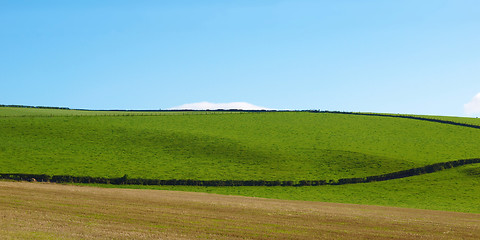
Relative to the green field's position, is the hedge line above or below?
below

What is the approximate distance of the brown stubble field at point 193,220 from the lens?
82.4 feet

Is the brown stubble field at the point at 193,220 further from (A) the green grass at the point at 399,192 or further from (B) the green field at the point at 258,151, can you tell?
(B) the green field at the point at 258,151

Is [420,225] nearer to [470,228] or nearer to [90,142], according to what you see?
[470,228]

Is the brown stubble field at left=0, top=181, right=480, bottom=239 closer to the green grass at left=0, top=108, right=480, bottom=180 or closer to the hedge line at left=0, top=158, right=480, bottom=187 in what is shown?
the hedge line at left=0, top=158, right=480, bottom=187

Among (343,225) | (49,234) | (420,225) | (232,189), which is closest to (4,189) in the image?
(49,234)

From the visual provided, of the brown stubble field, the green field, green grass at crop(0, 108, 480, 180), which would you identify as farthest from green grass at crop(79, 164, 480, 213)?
the brown stubble field

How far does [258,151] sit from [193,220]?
38.1 meters

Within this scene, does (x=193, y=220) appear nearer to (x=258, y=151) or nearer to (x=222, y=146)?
(x=258, y=151)

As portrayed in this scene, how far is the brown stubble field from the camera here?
25.1 metres

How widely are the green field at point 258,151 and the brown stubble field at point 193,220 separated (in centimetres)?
1214

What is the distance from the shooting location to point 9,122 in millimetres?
77312

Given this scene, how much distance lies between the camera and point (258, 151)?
219ft

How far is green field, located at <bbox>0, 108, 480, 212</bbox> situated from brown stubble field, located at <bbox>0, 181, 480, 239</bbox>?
1214cm

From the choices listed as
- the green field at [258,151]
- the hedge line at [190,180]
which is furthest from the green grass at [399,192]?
the hedge line at [190,180]
